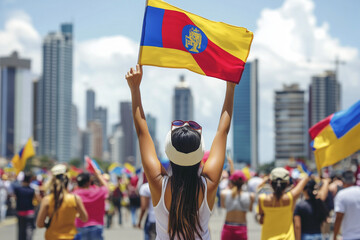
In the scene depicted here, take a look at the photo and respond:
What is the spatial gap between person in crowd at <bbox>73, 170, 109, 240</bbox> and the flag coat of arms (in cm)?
434

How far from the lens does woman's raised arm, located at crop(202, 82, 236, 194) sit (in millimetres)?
3432

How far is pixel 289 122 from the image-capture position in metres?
193

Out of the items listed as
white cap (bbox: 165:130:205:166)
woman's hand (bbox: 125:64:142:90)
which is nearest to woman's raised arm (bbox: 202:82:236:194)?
white cap (bbox: 165:130:205:166)

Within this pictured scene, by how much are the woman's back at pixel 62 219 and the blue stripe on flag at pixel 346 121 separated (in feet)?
11.7

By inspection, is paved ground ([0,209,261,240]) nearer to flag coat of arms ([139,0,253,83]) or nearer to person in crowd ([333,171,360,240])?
person in crowd ([333,171,360,240])

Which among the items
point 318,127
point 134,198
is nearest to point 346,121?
point 318,127

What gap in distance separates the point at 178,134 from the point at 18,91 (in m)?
206

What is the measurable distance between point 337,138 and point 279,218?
1.46 meters

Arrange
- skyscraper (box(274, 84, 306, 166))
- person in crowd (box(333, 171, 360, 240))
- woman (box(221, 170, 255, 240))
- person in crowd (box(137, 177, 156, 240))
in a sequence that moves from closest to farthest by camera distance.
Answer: person in crowd (box(333, 171, 360, 240)) → woman (box(221, 170, 255, 240)) → person in crowd (box(137, 177, 156, 240)) → skyscraper (box(274, 84, 306, 166))

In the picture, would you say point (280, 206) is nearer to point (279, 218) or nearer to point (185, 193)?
point (279, 218)

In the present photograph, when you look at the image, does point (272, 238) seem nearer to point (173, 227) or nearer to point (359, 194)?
point (359, 194)

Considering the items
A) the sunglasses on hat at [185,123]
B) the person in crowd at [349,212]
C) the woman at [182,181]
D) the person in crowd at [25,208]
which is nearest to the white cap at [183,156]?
the woman at [182,181]

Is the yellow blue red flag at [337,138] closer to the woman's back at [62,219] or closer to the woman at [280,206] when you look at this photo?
the woman at [280,206]

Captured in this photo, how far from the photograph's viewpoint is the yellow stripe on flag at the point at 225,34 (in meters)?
4.08
